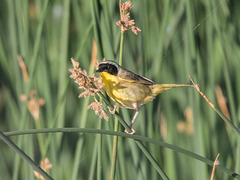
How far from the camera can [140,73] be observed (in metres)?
1.79

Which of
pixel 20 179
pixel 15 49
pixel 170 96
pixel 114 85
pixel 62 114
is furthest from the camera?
pixel 20 179

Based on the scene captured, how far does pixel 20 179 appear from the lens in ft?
8.95

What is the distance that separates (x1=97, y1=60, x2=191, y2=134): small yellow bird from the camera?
5.18 feet

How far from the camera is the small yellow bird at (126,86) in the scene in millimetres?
1580

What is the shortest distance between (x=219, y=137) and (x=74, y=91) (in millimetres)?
1048

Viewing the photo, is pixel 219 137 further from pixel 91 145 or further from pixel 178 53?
pixel 91 145

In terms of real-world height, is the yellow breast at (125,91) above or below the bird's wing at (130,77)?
below

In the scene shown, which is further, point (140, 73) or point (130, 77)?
point (140, 73)

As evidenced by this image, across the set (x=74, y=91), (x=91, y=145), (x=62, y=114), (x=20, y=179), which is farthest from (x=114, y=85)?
(x=20, y=179)

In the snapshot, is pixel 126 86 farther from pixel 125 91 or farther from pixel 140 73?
pixel 140 73

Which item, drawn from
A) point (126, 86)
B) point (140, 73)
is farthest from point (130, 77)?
point (140, 73)

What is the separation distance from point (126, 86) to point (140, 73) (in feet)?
0.49

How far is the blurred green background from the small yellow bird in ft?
0.19

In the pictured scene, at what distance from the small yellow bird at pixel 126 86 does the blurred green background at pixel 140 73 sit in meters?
0.06
